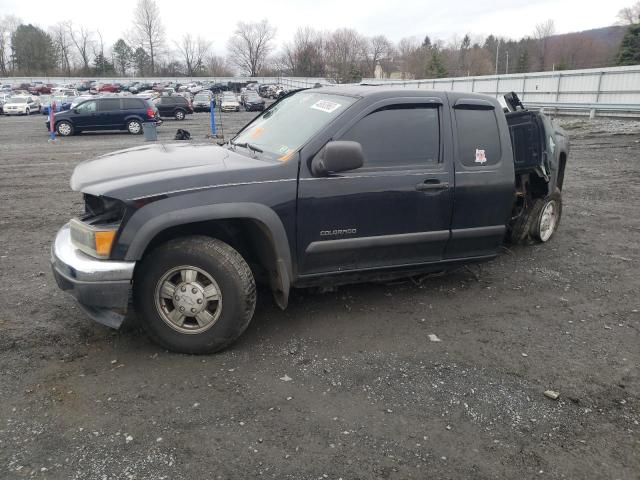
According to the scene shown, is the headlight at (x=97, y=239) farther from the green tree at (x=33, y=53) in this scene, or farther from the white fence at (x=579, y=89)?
the green tree at (x=33, y=53)

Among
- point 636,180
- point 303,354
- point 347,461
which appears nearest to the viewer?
point 347,461

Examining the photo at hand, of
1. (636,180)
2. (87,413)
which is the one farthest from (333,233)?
(636,180)

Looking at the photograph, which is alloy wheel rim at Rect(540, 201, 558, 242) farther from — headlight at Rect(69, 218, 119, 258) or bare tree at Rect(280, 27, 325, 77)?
bare tree at Rect(280, 27, 325, 77)

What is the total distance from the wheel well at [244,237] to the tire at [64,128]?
20497 millimetres

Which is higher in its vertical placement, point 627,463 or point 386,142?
point 386,142

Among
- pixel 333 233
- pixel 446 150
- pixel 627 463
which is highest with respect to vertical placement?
A: pixel 446 150

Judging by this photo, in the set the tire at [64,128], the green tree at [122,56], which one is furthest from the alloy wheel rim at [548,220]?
the green tree at [122,56]

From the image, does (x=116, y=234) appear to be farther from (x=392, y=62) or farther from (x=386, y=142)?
(x=392, y=62)

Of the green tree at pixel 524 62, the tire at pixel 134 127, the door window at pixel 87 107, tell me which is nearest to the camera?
the door window at pixel 87 107

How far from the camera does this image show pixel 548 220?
6.22 metres

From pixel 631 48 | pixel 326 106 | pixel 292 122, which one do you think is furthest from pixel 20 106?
pixel 631 48

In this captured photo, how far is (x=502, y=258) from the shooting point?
18.9ft

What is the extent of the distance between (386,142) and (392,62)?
309 ft

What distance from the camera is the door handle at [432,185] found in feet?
13.3
